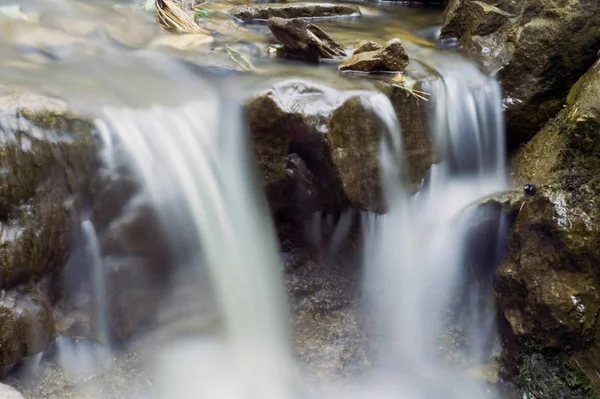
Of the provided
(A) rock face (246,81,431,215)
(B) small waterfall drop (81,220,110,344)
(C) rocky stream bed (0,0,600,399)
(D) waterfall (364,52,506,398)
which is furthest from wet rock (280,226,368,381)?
(B) small waterfall drop (81,220,110,344)

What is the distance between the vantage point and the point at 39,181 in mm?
2859

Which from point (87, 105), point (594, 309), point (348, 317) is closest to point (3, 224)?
point (87, 105)

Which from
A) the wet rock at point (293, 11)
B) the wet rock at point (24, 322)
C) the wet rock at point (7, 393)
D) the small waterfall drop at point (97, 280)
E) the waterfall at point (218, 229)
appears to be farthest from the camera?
the wet rock at point (293, 11)

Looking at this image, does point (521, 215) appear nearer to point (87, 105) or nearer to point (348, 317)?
point (348, 317)

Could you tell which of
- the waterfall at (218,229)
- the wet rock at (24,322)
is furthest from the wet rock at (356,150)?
the wet rock at (24,322)

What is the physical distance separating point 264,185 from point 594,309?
6.82 feet

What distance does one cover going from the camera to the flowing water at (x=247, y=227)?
3248 mm

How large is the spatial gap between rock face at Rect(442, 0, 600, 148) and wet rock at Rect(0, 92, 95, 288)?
310cm

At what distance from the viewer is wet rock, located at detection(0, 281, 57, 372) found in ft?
8.87

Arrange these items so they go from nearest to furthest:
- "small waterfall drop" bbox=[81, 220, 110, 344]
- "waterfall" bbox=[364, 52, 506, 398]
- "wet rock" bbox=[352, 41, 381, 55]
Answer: "small waterfall drop" bbox=[81, 220, 110, 344] < "waterfall" bbox=[364, 52, 506, 398] < "wet rock" bbox=[352, 41, 381, 55]

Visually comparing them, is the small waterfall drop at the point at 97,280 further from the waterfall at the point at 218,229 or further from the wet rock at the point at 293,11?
the wet rock at the point at 293,11

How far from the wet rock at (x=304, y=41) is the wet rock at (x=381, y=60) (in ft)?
0.90

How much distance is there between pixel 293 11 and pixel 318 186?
2724mm

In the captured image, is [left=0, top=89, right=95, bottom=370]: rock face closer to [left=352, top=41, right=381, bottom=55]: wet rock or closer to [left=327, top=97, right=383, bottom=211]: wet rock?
[left=327, top=97, right=383, bottom=211]: wet rock
